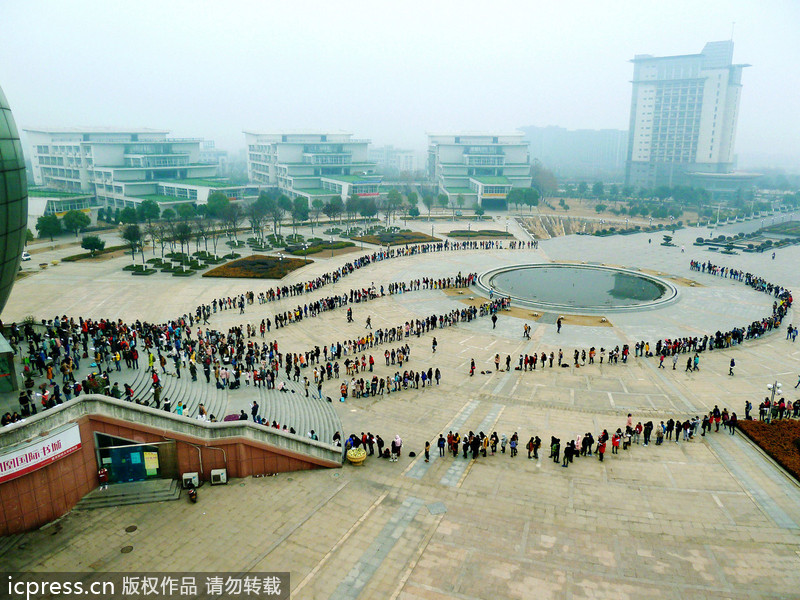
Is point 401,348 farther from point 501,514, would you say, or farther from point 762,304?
point 762,304

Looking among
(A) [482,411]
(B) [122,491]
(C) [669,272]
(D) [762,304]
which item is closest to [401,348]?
(A) [482,411]

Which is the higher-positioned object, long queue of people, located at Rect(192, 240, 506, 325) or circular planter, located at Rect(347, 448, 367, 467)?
long queue of people, located at Rect(192, 240, 506, 325)

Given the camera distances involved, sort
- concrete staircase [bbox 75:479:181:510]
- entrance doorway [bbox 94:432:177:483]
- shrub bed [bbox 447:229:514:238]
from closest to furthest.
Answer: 1. concrete staircase [bbox 75:479:181:510]
2. entrance doorway [bbox 94:432:177:483]
3. shrub bed [bbox 447:229:514:238]

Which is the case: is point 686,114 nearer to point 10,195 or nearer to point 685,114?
point 685,114

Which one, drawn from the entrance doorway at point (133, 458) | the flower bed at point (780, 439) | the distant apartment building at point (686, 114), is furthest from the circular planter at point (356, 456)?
the distant apartment building at point (686, 114)

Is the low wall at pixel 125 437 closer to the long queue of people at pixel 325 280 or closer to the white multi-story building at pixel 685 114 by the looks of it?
the long queue of people at pixel 325 280

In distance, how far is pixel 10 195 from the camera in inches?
710

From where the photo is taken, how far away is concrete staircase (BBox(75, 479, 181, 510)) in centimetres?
1764

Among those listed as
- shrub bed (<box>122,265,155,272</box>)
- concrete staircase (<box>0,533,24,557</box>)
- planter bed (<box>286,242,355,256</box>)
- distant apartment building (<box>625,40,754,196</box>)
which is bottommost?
concrete staircase (<box>0,533,24,557</box>)

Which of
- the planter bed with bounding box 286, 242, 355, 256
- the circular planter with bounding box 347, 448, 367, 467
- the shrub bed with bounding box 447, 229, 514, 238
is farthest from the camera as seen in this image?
the shrub bed with bounding box 447, 229, 514, 238

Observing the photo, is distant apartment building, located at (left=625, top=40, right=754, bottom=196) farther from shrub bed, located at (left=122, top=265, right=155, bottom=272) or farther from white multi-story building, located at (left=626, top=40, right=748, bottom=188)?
shrub bed, located at (left=122, top=265, right=155, bottom=272)

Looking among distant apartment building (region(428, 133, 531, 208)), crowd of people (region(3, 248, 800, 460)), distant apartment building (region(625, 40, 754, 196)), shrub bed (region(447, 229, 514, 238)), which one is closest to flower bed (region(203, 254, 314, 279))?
crowd of people (region(3, 248, 800, 460))

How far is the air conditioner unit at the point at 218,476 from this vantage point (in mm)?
18855

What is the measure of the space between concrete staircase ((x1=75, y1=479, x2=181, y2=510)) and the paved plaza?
403 mm
